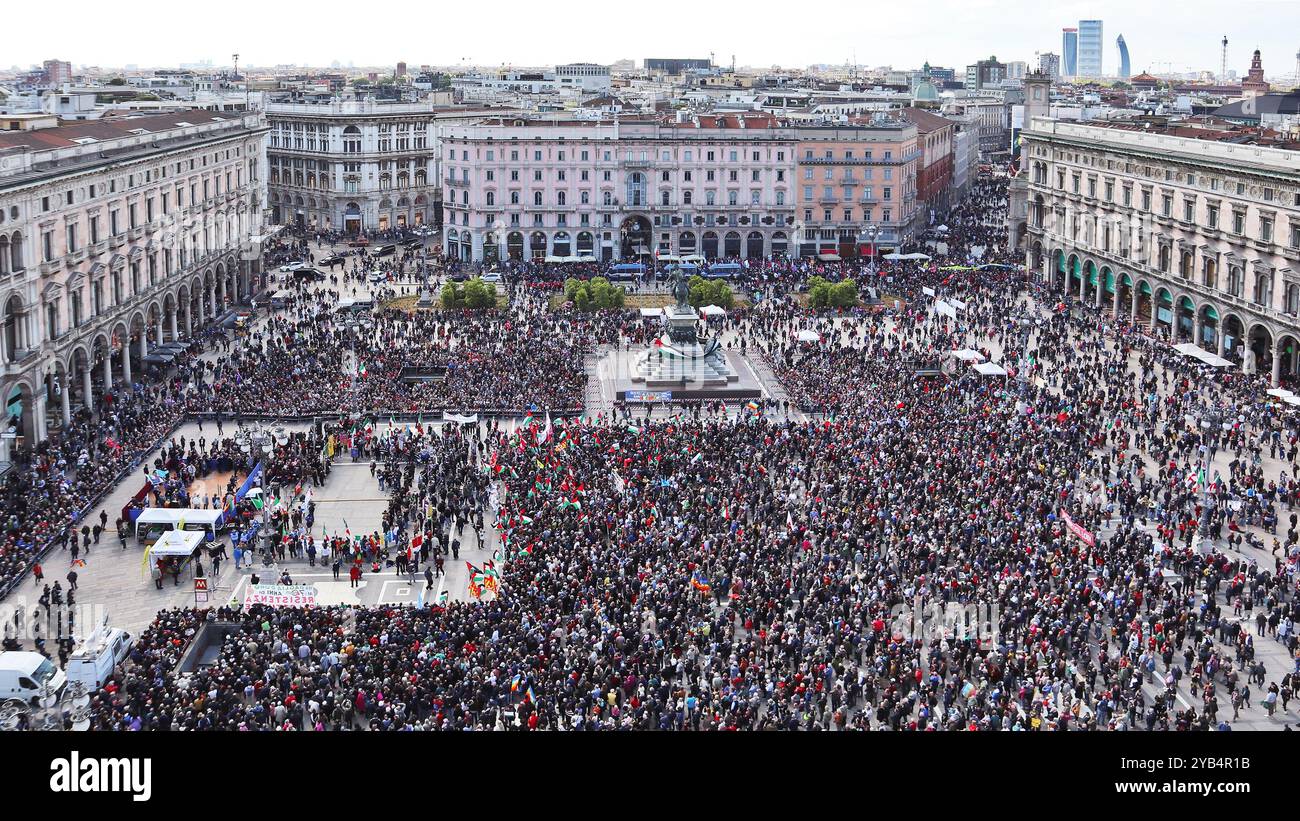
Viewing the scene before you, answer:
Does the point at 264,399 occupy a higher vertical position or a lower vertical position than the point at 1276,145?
lower

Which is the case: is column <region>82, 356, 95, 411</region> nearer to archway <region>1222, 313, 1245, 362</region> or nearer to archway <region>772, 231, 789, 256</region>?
archway <region>1222, 313, 1245, 362</region>

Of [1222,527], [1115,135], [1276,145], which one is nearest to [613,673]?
[1222,527]

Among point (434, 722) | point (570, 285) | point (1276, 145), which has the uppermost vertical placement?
point (1276, 145)

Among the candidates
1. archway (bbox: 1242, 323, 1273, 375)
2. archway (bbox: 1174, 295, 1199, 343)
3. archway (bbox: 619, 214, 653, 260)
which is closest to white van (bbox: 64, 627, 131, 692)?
archway (bbox: 1242, 323, 1273, 375)

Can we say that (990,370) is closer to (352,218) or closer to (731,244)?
(731,244)

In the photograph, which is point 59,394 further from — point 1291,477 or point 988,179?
point 988,179

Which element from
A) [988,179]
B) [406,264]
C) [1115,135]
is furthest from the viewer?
[988,179]

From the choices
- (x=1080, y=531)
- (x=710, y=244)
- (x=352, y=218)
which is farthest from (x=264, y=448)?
(x=352, y=218)
